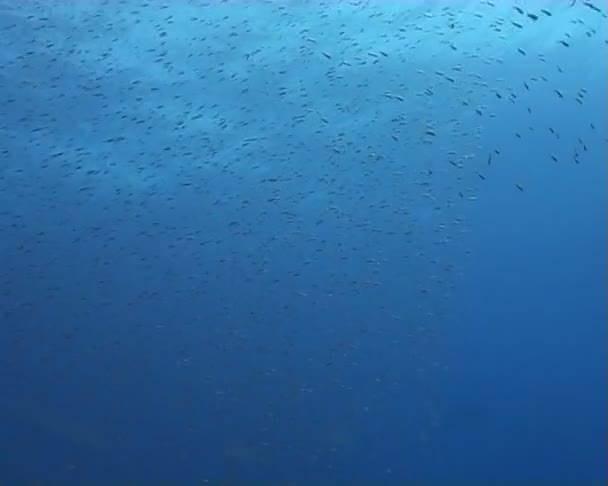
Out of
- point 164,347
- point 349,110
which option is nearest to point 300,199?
point 349,110

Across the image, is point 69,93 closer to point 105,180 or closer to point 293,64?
point 105,180

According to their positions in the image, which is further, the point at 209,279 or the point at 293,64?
the point at 209,279

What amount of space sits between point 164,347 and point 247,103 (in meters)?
3.93

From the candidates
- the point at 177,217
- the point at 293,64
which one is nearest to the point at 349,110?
the point at 293,64

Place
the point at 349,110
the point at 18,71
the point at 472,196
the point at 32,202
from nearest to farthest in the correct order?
1. the point at 18,71
2. the point at 32,202
3. the point at 349,110
4. the point at 472,196

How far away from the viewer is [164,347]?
1070cm

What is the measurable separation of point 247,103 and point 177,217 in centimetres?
183

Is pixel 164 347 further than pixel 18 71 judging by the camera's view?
Yes

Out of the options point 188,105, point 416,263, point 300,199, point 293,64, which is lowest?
point 416,263

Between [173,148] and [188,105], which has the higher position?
[188,105]

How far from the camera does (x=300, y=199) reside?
9984 millimetres

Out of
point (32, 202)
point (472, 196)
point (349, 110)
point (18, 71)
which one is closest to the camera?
point (18, 71)

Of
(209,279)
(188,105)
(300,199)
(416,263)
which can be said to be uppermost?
(188,105)

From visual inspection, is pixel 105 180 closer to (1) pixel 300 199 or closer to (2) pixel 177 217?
(2) pixel 177 217
